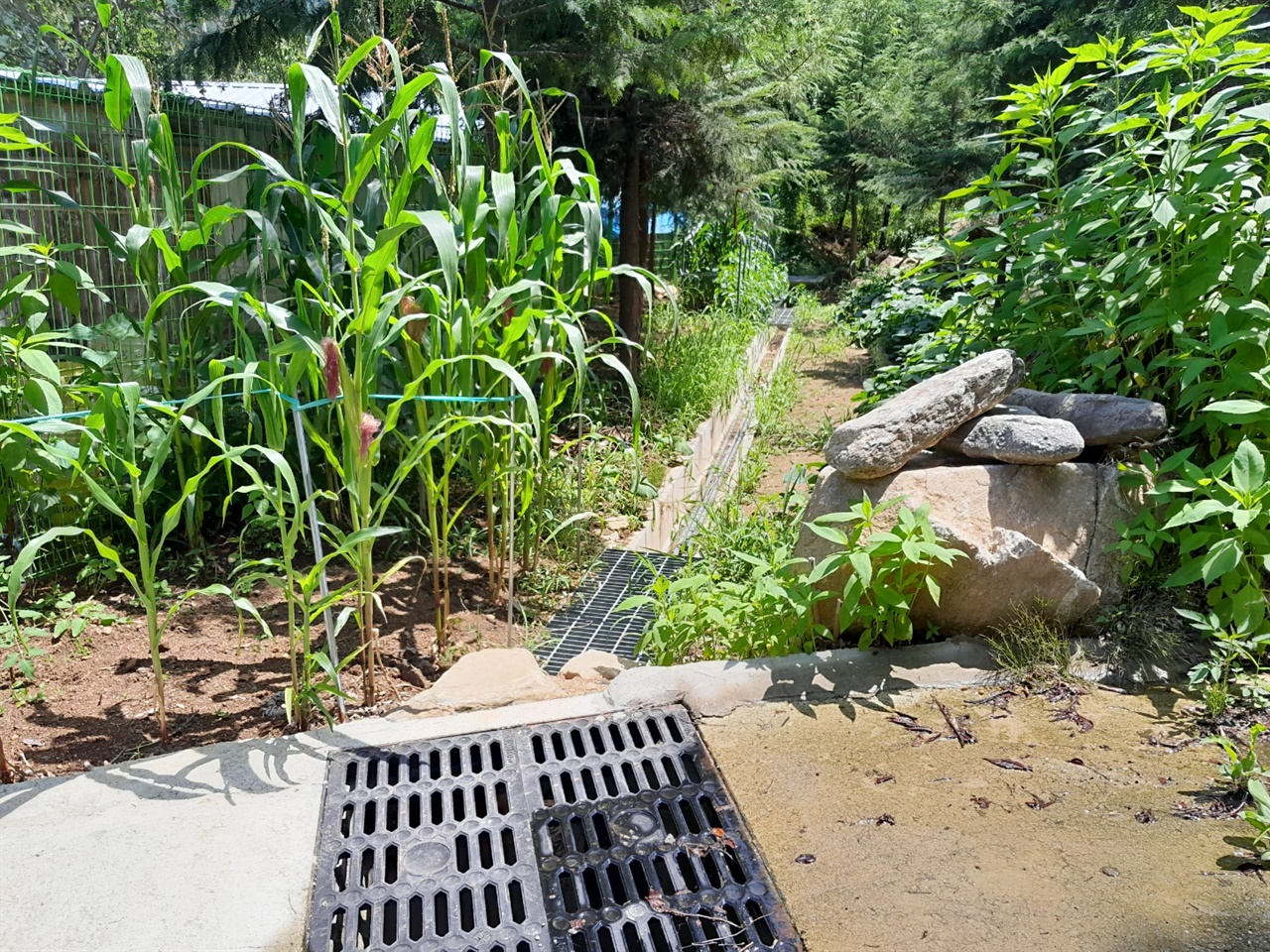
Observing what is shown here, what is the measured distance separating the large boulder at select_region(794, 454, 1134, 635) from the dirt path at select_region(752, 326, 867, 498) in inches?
47.9

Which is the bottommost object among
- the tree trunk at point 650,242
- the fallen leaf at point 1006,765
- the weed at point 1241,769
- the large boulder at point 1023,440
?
the fallen leaf at point 1006,765

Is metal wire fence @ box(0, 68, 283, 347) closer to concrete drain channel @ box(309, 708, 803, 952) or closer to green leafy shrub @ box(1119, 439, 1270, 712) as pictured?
concrete drain channel @ box(309, 708, 803, 952)

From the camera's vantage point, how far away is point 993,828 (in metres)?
2.02

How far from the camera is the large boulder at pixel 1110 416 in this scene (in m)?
2.89

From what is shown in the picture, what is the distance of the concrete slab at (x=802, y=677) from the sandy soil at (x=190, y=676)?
77 centimetres

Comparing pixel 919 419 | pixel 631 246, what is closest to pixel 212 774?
pixel 919 419

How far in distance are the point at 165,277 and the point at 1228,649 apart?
4.58m

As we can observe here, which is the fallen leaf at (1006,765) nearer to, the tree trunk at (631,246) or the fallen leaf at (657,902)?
the fallen leaf at (657,902)

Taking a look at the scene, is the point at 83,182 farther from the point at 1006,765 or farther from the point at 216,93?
→ the point at 1006,765

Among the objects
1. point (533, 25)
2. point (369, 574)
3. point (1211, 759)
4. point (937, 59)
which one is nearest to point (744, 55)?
point (533, 25)

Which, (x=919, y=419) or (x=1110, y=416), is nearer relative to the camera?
(x=919, y=419)

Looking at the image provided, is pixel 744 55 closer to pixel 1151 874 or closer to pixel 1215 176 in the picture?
pixel 1215 176

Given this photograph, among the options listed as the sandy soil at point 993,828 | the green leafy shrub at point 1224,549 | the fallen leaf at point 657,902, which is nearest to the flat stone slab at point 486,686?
the sandy soil at point 993,828

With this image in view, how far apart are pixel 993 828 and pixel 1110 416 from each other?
151cm
